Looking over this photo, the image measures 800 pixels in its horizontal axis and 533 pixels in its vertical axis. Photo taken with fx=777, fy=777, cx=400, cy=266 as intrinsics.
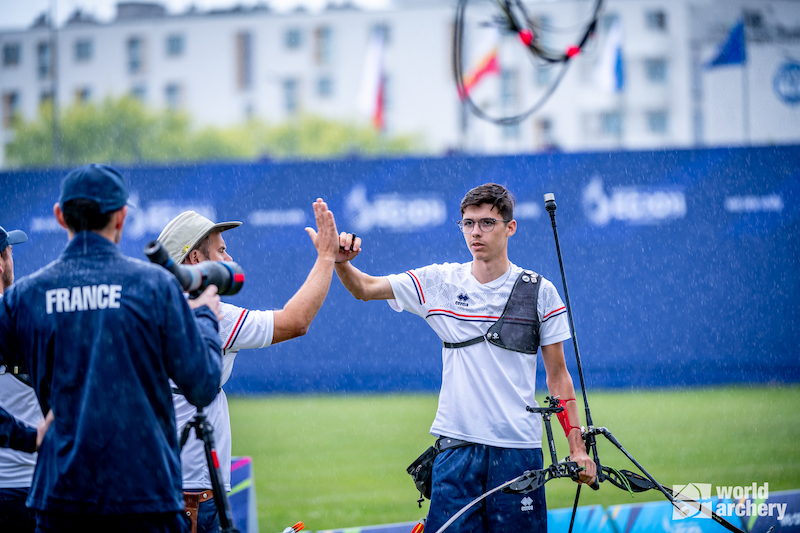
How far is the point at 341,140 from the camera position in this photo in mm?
54344

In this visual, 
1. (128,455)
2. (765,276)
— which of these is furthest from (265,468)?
(765,276)

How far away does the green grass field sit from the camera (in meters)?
7.22

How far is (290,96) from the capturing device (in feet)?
182

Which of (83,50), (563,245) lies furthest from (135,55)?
(563,245)

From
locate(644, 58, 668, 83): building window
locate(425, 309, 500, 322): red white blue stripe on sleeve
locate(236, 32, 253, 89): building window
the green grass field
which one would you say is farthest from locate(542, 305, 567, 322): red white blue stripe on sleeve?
locate(236, 32, 253, 89): building window

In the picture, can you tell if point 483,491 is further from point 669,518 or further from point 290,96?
point 290,96

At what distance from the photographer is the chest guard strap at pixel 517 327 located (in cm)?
409

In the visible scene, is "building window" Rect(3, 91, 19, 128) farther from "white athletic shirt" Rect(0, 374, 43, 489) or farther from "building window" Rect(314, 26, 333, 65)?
"white athletic shirt" Rect(0, 374, 43, 489)

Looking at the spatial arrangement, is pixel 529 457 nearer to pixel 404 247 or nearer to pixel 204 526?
pixel 204 526

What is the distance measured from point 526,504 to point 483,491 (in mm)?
223

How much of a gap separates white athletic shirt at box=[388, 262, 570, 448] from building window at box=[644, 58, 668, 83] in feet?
160

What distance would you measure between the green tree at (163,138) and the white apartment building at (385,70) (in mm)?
875

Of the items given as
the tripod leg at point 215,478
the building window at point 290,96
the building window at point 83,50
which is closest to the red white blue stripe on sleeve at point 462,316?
the tripod leg at point 215,478

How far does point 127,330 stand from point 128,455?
1.36 feet
